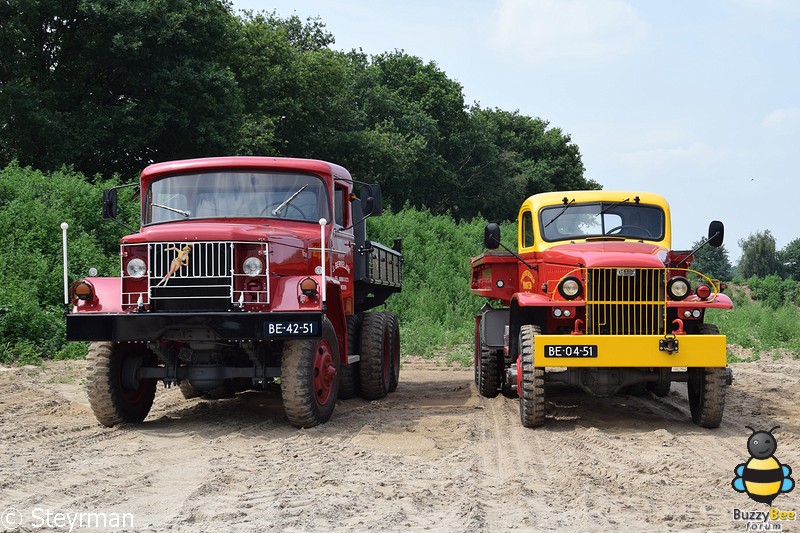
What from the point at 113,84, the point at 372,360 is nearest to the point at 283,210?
the point at 372,360

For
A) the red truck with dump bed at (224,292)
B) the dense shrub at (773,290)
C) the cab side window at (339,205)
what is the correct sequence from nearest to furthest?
the red truck with dump bed at (224,292)
the cab side window at (339,205)
the dense shrub at (773,290)

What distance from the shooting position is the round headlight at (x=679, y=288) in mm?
9242

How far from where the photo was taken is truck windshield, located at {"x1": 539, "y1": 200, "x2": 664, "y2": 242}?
35.3ft

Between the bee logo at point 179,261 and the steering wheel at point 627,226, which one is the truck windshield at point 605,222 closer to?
the steering wheel at point 627,226

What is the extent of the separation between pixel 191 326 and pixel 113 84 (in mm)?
21835

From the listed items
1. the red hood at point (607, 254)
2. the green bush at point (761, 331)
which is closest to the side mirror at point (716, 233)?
the red hood at point (607, 254)

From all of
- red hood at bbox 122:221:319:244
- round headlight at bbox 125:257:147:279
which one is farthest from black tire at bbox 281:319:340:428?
round headlight at bbox 125:257:147:279

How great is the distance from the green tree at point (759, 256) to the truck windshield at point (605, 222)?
3028 inches

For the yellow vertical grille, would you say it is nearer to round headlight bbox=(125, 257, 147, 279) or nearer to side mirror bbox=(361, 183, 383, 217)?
side mirror bbox=(361, 183, 383, 217)

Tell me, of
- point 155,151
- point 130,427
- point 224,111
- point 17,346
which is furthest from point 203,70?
point 130,427

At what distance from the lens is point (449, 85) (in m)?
52.5

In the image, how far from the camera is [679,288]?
364 inches

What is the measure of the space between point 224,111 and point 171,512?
79.7ft

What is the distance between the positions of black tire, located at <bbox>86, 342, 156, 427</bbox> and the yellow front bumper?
169 inches
